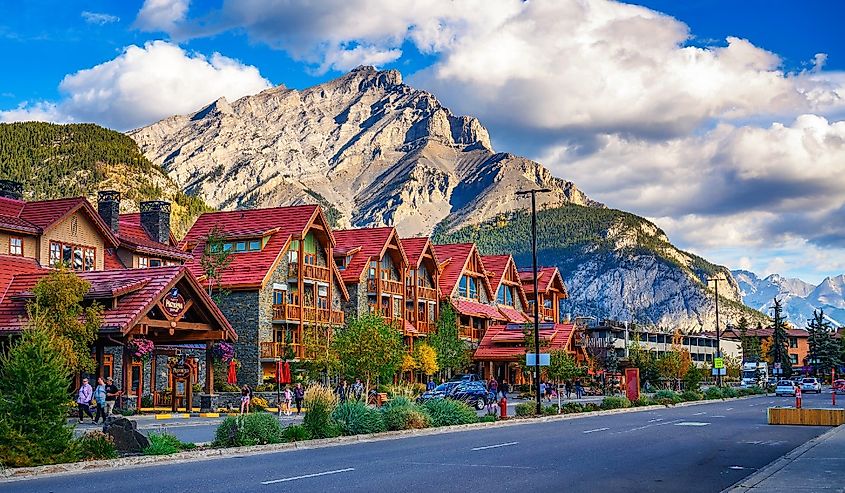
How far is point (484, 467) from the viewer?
65.4 ft

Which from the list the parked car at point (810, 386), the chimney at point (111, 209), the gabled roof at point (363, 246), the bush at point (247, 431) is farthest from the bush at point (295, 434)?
the parked car at point (810, 386)

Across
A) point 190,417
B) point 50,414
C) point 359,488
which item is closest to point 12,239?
point 190,417

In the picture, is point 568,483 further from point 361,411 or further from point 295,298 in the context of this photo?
point 295,298

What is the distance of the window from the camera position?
1750 inches

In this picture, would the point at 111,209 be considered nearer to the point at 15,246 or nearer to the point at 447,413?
the point at 15,246

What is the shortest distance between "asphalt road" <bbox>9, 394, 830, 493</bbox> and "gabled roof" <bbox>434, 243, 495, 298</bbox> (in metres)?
51.3

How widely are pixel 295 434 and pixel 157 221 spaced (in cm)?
3678

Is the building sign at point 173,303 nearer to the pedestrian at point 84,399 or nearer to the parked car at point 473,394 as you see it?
the pedestrian at point 84,399

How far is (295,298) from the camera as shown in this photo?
6197 cm

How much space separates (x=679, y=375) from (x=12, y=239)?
254 ft

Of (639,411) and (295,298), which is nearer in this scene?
(639,411)

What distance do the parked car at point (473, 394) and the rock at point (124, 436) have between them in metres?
29.8

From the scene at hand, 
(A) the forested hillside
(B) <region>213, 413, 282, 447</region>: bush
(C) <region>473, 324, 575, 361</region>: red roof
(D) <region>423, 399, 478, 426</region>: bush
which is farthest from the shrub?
(A) the forested hillside

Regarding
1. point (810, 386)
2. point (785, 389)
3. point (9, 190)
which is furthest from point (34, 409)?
point (810, 386)
